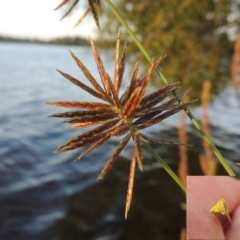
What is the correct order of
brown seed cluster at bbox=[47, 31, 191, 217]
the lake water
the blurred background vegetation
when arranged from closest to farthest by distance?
brown seed cluster at bbox=[47, 31, 191, 217] → the lake water → the blurred background vegetation

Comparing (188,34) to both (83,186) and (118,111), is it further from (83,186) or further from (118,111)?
(118,111)

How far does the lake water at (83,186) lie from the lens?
5.20m

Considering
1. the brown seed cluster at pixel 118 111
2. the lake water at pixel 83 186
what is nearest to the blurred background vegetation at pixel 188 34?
the lake water at pixel 83 186

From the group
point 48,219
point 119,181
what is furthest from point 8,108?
point 48,219

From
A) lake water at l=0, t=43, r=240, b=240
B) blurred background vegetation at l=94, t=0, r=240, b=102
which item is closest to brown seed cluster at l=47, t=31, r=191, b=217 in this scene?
lake water at l=0, t=43, r=240, b=240

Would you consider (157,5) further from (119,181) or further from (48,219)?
(48,219)

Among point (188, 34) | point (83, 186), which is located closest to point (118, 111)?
point (83, 186)

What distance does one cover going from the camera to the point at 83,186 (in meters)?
6.29

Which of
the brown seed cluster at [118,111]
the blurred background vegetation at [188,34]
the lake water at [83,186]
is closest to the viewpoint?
the brown seed cluster at [118,111]

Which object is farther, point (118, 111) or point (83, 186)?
point (83, 186)

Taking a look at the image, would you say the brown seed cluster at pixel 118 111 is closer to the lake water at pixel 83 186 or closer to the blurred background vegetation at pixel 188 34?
the lake water at pixel 83 186

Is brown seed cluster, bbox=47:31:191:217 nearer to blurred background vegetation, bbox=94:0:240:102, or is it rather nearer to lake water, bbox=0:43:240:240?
lake water, bbox=0:43:240:240

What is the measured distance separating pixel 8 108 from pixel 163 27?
5.25m

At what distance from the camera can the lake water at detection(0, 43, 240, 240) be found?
17.0 ft
